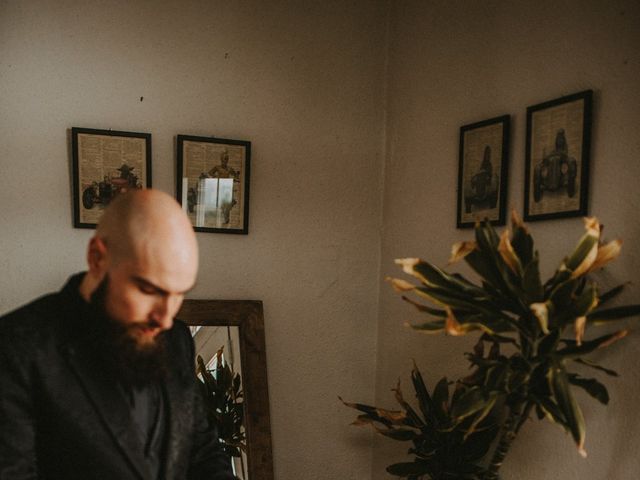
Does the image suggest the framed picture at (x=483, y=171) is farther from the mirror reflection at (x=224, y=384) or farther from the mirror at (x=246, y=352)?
the mirror reflection at (x=224, y=384)

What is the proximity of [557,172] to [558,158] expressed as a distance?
0.16ft

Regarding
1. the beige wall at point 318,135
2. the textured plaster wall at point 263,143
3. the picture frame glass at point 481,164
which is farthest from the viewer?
the textured plaster wall at point 263,143

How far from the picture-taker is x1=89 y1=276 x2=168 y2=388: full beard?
1.53 metres

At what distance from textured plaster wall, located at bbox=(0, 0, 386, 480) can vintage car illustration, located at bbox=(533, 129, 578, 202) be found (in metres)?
1.06

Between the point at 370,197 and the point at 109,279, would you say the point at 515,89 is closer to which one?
the point at 370,197

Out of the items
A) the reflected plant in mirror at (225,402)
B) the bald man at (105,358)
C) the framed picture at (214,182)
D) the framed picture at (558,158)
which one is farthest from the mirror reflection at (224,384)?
the framed picture at (558,158)

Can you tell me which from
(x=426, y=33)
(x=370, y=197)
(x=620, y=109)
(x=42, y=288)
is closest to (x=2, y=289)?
(x=42, y=288)

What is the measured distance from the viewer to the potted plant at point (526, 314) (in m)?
1.61

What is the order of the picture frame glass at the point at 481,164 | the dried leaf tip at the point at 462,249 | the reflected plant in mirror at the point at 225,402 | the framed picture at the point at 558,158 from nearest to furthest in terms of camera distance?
the dried leaf tip at the point at 462,249
the framed picture at the point at 558,158
the picture frame glass at the point at 481,164
the reflected plant in mirror at the point at 225,402

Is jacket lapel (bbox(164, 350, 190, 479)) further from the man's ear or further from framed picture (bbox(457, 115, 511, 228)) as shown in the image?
framed picture (bbox(457, 115, 511, 228))

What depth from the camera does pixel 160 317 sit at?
1.49m

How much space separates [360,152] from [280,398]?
4.33ft

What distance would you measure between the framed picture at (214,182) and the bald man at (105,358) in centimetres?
109

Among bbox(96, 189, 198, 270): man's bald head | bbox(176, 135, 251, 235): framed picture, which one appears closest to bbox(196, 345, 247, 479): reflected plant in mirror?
bbox(176, 135, 251, 235): framed picture
